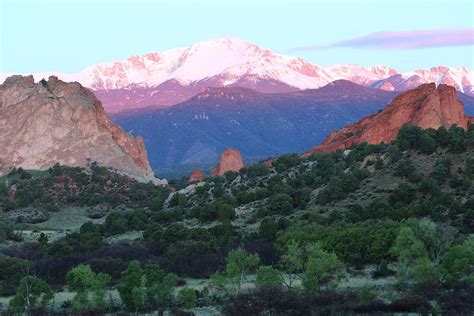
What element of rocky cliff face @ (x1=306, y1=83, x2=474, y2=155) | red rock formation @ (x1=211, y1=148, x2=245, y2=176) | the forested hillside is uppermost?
rocky cliff face @ (x1=306, y1=83, x2=474, y2=155)

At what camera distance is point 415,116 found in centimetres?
13225

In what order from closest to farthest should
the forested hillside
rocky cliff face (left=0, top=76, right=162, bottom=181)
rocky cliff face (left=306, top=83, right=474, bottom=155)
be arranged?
the forested hillside, rocky cliff face (left=306, top=83, right=474, bottom=155), rocky cliff face (left=0, top=76, right=162, bottom=181)

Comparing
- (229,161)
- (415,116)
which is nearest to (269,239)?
(415,116)

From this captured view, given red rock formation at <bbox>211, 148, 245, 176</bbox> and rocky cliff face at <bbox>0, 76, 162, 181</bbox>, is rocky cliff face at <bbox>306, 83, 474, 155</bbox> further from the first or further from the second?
rocky cliff face at <bbox>0, 76, 162, 181</bbox>

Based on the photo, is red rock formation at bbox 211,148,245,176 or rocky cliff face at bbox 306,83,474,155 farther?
red rock formation at bbox 211,148,245,176

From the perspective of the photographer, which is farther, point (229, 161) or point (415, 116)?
point (229, 161)

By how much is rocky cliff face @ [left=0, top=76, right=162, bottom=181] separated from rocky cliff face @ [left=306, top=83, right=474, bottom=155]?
3546 centimetres

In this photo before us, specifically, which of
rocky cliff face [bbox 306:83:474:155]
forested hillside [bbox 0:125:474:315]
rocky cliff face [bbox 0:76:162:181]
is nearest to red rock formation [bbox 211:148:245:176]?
rocky cliff face [bbox 0:76:162:181]

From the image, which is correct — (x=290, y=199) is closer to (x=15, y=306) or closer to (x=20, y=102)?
(x=15, y=306)

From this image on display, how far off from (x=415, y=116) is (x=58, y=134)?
58.3 meters

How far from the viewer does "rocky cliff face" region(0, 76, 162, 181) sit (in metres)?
148

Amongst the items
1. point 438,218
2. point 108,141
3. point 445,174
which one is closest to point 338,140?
point 108,141

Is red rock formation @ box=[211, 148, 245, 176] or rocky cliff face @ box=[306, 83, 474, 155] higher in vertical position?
rocky cliff face @ box=[306, 83, 474, 155]

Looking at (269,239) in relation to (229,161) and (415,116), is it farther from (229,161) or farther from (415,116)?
(229,161)
